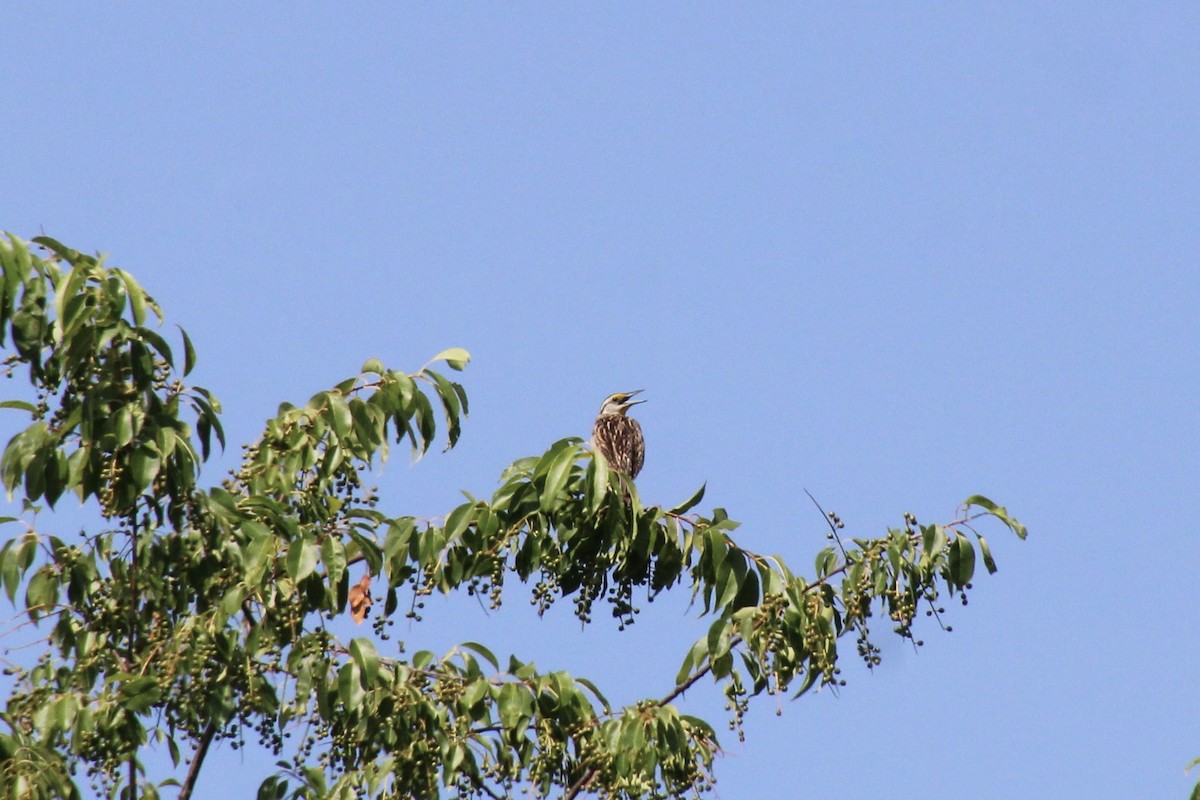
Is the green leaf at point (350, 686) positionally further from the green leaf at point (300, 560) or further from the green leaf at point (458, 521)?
the green leaf at point (458, 521)

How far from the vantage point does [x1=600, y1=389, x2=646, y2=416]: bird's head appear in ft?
46.2

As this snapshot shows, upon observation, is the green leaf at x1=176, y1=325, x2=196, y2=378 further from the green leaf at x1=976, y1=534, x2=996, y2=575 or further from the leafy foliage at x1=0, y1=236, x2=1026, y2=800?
the green leaf at x1=976, y1=534, x2=996, y2=575

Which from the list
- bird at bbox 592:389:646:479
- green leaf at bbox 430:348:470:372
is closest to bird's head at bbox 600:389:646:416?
bird at bbox 592:389:646:479

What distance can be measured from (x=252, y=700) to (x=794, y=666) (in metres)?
1.88

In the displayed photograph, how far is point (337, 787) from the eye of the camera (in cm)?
626

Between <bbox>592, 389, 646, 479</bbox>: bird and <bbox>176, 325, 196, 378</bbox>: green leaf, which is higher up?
<bbox>592, 389, 646, 479</bbox>: bird

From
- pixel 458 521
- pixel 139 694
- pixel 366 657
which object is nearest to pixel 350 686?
pixel 366 657

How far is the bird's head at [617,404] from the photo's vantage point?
46.2 feet

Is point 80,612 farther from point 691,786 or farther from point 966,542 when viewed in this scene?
point 966,542

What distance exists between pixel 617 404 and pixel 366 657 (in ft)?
26.6

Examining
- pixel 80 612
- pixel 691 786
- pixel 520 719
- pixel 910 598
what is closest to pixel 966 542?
pixel 910 598

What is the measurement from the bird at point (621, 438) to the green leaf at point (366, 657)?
6937 mm

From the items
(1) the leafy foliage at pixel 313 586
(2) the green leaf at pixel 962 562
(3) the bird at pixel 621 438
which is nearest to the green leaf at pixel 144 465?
(1) the leafy foliage at pixel 313 586

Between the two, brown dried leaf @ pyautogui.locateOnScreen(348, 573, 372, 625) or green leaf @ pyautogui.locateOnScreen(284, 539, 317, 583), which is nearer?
green leaf @ pyautogui.locateOnScreen(284, 539, 317, 583)
